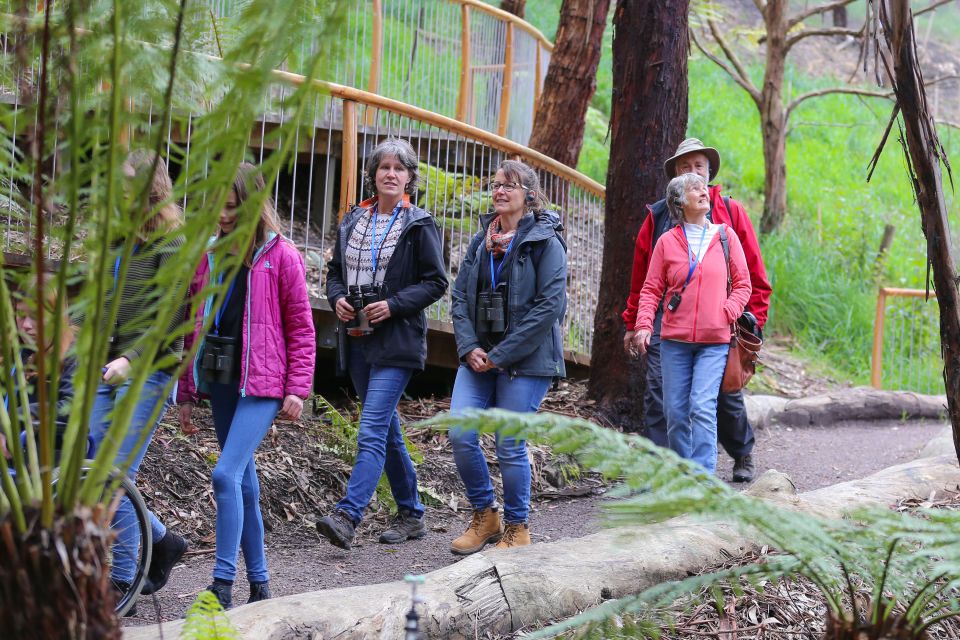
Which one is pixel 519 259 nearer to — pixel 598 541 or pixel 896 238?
pixel 598 541

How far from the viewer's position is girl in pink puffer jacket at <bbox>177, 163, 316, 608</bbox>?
426 centimetres

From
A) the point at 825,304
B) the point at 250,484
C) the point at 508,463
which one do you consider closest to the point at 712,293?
the point at 508,463

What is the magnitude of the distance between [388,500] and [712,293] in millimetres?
2179

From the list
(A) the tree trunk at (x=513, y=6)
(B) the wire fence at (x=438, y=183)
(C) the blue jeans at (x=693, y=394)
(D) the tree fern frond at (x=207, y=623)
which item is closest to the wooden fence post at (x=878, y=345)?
(B) the wire fence at (x=438, y=183)

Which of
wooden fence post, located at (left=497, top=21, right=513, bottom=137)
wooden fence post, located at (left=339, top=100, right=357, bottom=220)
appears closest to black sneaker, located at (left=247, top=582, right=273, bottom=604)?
wooden fence post, located at (left=339, top=100, right=357, bottom=220)

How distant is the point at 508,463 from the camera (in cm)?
521

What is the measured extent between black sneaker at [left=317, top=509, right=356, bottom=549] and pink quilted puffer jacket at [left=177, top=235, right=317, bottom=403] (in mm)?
945

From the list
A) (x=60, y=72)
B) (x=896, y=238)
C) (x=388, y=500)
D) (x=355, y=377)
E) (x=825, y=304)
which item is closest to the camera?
(x=60, y=72)

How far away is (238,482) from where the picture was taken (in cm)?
427

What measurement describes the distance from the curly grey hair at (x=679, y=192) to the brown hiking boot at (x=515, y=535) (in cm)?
189

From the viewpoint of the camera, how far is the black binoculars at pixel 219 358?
4344 millimetres

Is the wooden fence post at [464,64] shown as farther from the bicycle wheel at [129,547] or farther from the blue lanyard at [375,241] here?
the bicycle wheel at [129,547]

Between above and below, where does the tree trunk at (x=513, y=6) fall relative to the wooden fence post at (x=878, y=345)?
above

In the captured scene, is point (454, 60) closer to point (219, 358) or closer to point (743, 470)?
point (743, 470)
